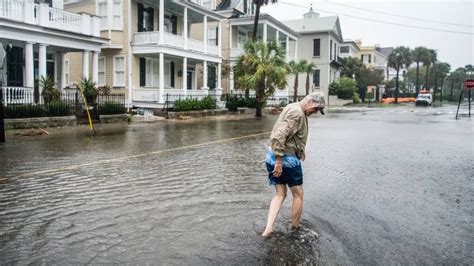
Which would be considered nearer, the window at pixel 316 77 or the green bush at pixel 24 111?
the green bush at pixel 24 111

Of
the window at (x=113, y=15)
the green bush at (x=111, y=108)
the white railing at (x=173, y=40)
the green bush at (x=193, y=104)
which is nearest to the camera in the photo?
the green bush at (x=111, y=108)

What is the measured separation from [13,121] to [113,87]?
1139 cm

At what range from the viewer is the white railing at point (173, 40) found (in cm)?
2739

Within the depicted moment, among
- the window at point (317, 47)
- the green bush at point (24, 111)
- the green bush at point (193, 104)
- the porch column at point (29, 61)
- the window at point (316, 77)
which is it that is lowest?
the green bush at point (24, 111)

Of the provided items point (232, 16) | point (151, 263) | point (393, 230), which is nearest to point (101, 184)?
point (151, 263)

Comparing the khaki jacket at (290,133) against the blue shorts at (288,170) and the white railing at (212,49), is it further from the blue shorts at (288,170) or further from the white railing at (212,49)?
the white railing at (212,49)

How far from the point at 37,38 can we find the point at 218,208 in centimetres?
1748

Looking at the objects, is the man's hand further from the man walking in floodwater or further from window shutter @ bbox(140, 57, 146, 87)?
window shutter @ bbox(140, 57, 146, 87)

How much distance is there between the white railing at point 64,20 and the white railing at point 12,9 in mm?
1790

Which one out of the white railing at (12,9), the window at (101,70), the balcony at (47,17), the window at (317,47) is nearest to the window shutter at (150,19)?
the window at (101,70)

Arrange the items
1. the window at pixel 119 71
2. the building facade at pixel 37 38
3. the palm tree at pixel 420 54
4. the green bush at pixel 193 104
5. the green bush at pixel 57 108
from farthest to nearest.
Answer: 1. the palm tree at pixel 420 54
2. the window at pixel 119 71
3. the green bush at pixel 193 104
4. the building facade at pixel 37 38
5. the green bush at pixel 57 108

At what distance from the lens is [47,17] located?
2108 centimetres

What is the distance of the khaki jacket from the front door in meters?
21.9

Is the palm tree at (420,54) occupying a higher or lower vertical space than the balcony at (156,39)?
higher
